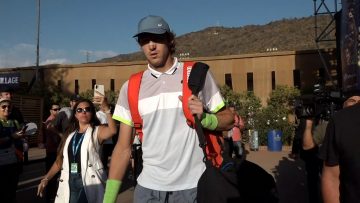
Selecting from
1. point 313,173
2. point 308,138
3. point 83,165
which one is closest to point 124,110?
point 83,165

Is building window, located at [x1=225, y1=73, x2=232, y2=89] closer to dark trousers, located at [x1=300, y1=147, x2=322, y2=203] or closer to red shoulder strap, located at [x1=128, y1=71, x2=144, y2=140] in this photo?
dark trousers, located at [x1=300, y1=147, x2=322, y2=203]

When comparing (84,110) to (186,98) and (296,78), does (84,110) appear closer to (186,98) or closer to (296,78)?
(186,98)

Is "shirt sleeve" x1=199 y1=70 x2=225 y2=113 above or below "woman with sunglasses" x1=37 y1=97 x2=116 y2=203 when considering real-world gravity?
above

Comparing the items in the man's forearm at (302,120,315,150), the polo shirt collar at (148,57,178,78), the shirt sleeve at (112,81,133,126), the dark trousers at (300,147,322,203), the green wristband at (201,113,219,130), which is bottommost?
the dark trousers at (300,147,322,203)

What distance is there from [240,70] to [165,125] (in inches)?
1259

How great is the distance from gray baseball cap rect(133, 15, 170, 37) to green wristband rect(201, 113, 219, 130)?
0.65 meters

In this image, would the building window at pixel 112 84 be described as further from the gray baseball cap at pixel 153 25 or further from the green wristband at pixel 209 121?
the green wristband at pixel 209 121

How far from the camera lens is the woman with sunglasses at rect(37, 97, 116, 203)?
14.7 ft

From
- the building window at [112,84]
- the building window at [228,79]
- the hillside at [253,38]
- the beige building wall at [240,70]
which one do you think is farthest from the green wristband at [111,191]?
the hillside at [253,38]

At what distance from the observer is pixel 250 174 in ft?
7.65

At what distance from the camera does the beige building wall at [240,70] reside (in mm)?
31906

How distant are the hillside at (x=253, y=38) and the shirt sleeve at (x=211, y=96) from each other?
63438 mm

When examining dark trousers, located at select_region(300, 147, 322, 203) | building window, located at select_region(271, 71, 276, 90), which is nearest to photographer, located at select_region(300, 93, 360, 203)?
dark trousers, located at select_region(300, 147, 322, 203)

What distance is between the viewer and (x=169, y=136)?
108 inches
